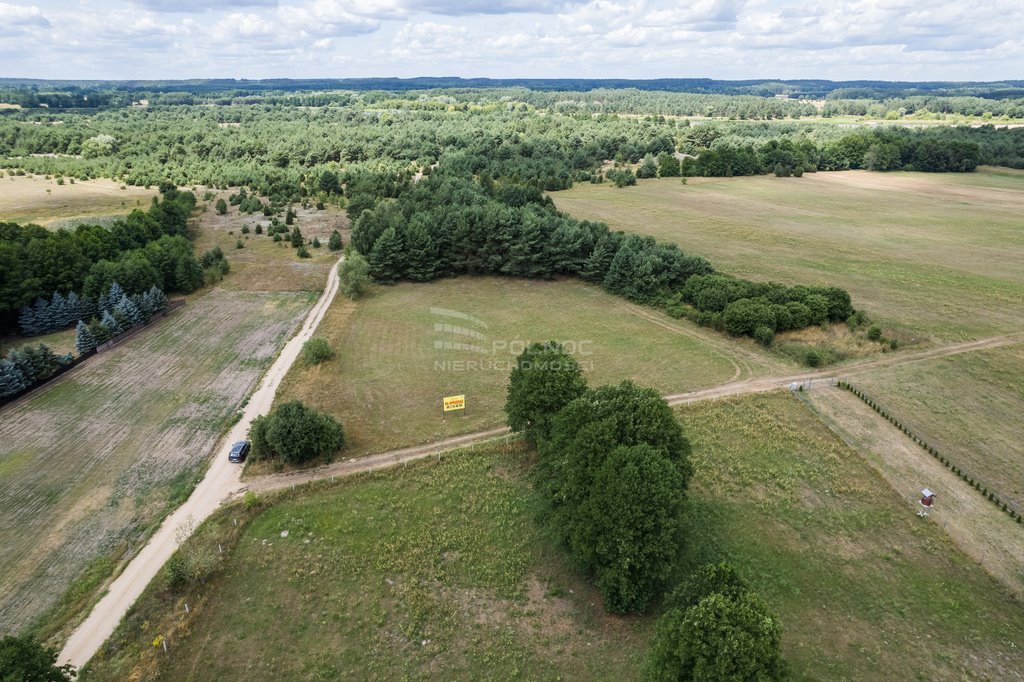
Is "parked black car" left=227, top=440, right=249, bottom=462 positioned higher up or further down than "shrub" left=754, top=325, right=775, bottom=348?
further down

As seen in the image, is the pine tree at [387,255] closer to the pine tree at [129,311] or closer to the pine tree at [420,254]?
the pine tree at [420,254]

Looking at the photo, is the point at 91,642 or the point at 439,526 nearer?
the point at 91,642

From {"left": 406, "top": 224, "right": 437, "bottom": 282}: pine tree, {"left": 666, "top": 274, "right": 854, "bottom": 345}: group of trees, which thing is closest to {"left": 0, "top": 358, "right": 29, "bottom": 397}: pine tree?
{"left": 406, "top": 224, "right": 437, "bottom": 282}: pine tree

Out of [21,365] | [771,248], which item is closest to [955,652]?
[21,365]

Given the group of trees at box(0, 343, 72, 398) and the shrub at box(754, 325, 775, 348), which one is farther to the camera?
the shrub at box(754, 325, 775, 348)

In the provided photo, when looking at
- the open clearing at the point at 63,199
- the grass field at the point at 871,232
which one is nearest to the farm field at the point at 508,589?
the grass field at the point at 871,232

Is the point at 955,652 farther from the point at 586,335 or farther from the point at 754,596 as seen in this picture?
the point at 586,335

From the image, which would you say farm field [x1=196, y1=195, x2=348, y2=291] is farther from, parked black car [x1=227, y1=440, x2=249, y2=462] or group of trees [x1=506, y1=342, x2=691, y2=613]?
group of trees [x1=506, y1=342, x2=691, y2=613]
